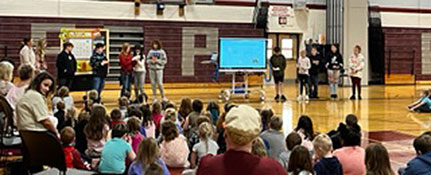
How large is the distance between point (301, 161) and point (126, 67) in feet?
31.5

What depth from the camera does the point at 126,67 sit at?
1334 centimetres

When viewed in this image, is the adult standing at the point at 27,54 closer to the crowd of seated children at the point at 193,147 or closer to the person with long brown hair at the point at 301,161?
the crowd of seated children at the point at 193,147

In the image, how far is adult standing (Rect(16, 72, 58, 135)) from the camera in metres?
5.15

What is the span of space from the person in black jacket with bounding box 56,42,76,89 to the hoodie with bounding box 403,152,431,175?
368 inches

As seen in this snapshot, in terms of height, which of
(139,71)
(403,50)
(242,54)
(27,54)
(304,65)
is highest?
(403,50)

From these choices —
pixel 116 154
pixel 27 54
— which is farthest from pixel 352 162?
pixel 27 54

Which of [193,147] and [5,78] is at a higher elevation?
[5,78]

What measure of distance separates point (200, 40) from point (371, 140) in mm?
12876

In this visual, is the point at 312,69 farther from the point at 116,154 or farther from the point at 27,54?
the point at 116,154

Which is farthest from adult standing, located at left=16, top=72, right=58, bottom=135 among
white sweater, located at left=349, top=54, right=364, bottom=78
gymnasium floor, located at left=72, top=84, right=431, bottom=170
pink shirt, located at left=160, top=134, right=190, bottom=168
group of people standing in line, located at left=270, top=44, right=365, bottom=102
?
white sweater, located at left=349, top=54, right=364, bottom=78

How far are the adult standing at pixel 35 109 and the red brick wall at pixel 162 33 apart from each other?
13.9 metres

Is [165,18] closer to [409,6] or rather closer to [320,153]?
[409,6]

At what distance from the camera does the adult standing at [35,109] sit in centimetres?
515

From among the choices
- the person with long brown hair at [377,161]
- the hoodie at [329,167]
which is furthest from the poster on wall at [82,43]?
the person with long brown hair at [377,161]
